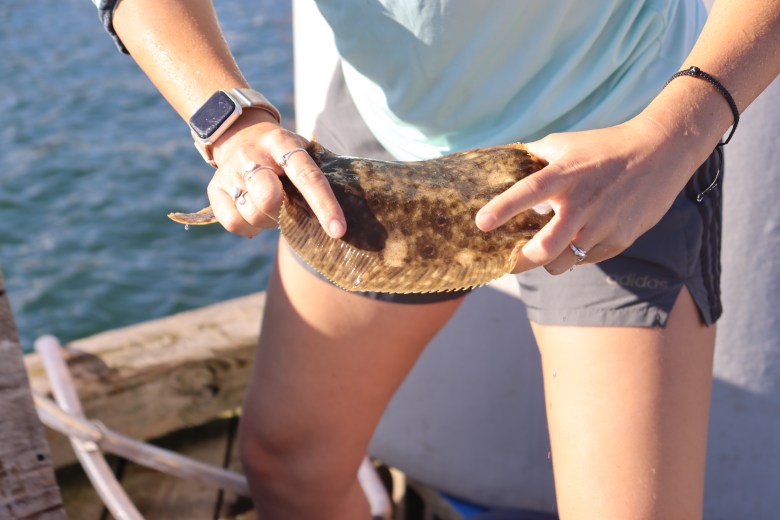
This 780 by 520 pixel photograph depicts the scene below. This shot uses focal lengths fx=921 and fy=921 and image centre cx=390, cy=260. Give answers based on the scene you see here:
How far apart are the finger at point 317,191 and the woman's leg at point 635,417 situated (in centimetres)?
59

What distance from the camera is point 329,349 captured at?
2221mm

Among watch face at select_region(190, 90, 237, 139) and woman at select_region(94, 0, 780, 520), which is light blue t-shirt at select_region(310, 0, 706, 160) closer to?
woman at select_region(94, 0, 780, 520)

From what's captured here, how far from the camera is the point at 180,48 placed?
6.14ft

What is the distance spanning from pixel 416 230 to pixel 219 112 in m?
0.44

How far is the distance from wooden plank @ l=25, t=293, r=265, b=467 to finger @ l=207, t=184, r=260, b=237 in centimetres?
168

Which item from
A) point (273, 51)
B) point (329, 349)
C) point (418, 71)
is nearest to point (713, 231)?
point (418, 71)

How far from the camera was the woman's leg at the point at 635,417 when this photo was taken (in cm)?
178

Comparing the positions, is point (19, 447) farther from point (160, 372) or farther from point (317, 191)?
point (160, 372)

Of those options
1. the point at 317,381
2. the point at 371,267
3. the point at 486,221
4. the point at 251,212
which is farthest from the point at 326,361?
the point at 486,221

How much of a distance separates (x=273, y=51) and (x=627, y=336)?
8.16 m

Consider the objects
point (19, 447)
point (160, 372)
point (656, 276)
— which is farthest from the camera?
point (160, 372)

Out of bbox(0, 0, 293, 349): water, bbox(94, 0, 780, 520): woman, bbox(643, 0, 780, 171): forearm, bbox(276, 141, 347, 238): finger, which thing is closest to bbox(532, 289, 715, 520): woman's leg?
bbox(94, 0, 780, 520): woman

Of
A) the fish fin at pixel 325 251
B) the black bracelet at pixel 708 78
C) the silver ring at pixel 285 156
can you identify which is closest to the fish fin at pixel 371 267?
the fish fin at pixel 325 251

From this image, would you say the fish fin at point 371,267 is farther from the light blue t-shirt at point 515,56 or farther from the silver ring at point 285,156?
the light blue t-shirt at point 515,56
